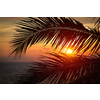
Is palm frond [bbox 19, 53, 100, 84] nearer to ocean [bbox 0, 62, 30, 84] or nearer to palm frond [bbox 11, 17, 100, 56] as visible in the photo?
palm frond [bbox 11, 17, 100, 56]

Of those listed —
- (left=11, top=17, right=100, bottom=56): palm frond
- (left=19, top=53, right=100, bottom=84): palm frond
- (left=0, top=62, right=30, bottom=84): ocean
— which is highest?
(left=11, top=17, right=100, bottom=56): palm frond

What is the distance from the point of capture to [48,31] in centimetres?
171

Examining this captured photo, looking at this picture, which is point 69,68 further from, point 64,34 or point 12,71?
point 12,71

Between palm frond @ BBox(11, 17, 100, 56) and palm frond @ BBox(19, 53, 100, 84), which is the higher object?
palm frond @ BBox(11, 17, 100, 56)

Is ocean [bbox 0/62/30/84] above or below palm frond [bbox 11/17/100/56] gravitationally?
below

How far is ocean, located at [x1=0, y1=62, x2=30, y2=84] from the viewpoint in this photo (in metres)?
2.23

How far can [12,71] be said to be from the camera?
2.21 metres

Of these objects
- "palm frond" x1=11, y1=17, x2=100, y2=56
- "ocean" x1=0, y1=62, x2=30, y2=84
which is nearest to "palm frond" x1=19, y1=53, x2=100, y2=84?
"palm frond" x1=11, y1=17, x2=100, y2=56

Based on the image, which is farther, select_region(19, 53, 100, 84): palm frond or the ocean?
the ocean

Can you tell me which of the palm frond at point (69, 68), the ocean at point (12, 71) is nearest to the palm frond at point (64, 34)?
the palm frond at point (69, 68)

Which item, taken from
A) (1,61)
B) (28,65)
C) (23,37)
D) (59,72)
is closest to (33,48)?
(28,65)
